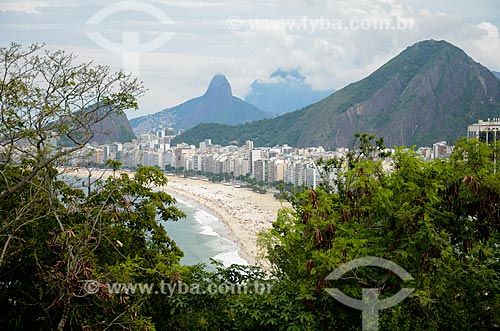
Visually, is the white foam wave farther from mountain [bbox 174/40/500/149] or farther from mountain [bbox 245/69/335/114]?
mountain [bbox 245/69/335/114]

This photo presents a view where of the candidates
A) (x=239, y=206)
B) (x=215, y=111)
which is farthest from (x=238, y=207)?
(x=215, y=111)

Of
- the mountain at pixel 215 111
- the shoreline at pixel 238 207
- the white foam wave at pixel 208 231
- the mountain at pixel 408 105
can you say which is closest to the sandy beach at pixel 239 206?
the shoreline at pixel 238 207

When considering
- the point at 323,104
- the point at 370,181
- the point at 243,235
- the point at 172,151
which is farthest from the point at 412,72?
the point at 370,181

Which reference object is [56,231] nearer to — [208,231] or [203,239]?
[203,239]

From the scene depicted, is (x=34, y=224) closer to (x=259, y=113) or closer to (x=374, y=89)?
(x=374, y=89)

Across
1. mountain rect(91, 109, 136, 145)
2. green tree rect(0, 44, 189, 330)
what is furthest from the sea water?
green tree rect(0, 44, 189, 330)

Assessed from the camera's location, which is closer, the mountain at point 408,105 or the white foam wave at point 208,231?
the white foam wave at point 208,231

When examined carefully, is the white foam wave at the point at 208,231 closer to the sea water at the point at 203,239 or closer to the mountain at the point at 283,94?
the sea water at the point at 203,239
